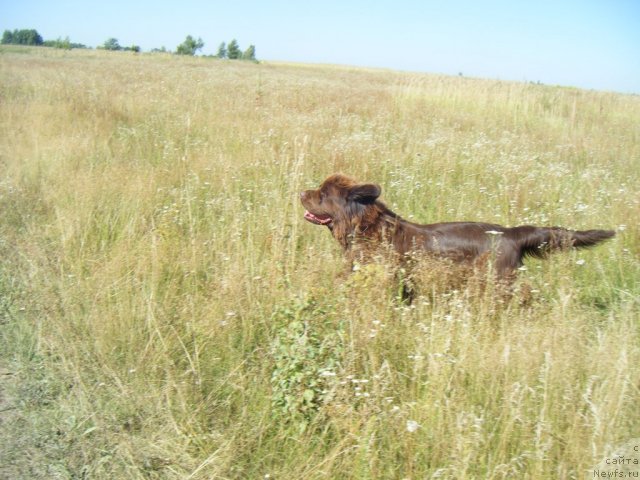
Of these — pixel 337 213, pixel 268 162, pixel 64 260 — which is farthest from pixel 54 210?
pixel 337 213

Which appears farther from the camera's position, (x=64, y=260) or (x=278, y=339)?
(x=64, y=260)

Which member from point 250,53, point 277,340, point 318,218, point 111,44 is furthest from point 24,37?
point 277,340

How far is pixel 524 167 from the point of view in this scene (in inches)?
271

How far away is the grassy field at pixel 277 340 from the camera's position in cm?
224

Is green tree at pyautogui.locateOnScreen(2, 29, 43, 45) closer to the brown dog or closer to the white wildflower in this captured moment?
the brown dog

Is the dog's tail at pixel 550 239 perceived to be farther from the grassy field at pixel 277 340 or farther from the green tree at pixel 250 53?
the green tree at pixel 250 53

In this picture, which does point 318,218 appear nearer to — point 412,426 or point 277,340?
point 277,340

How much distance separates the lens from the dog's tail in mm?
3637

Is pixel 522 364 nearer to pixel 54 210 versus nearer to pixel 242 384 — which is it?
pixel 242 384

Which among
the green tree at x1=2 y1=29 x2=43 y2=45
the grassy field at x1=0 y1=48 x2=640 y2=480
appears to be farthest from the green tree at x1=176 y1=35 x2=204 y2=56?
the grassy field at x1=0 y1=48 x2=640 y2=480

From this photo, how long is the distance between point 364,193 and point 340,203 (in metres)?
0.30

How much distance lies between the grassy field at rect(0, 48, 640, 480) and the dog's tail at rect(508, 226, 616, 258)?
0.23m

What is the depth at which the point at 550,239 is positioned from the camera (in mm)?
3713

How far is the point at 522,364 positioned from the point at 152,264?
2.79m
